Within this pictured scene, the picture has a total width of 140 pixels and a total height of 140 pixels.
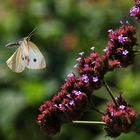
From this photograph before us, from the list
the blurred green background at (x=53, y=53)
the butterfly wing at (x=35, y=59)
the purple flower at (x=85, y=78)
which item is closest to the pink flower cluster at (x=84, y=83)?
the purple flower at (x=85, y=78)

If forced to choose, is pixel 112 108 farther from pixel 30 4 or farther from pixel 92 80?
pixel 30 4

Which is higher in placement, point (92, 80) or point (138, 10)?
point (138, 10)

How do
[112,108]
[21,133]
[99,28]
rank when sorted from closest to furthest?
[112,108], [21,133], [99,28]

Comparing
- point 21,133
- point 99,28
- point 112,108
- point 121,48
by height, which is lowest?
point 112,108

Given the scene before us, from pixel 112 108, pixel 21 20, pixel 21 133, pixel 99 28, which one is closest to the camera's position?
pixel 112 108

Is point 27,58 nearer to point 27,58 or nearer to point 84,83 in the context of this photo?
point 27,58

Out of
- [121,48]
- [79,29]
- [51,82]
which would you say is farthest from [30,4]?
[121,48]

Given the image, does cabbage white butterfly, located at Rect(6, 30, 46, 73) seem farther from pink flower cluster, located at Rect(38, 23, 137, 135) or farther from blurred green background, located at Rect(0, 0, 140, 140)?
blurred green background, located at Rect(0, 0, 140, 140)
